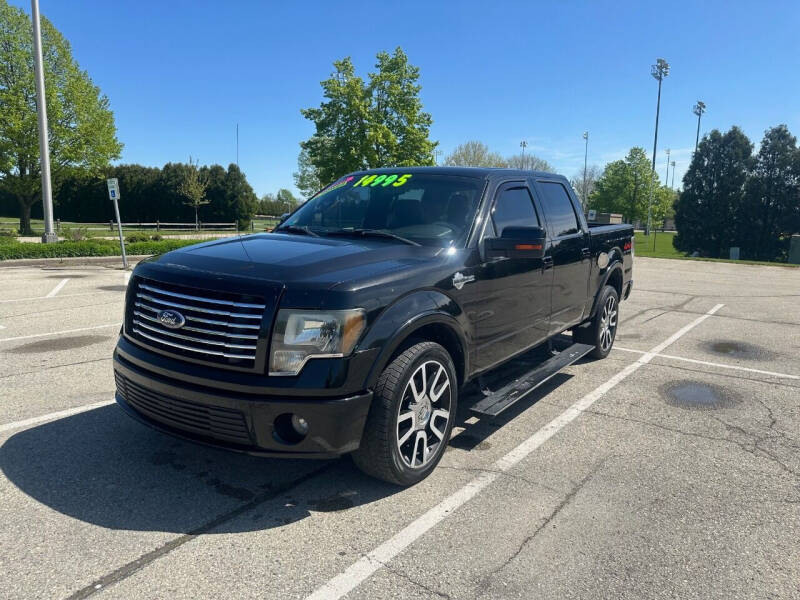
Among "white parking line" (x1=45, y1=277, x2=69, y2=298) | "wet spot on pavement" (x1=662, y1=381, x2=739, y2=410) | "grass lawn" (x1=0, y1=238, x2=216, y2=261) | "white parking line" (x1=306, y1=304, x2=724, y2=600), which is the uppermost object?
"grass lawn" (x1=0, y1=238, x2=216, y2=261)

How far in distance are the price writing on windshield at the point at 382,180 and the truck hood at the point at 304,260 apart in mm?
885

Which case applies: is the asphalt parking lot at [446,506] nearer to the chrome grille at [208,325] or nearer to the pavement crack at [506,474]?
the pavement crack at [506,474]

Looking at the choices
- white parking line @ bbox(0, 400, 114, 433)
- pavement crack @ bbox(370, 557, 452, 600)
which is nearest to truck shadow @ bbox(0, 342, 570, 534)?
white parking line @ bbox(0, 400, 114, 433)

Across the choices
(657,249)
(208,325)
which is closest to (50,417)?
(208,325)

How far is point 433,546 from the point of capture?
9.31 feet

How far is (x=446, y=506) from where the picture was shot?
324cm

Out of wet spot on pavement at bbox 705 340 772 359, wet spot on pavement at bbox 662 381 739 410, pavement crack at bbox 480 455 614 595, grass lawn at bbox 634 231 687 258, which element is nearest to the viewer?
pavement crack at bbox 480 455 614 595

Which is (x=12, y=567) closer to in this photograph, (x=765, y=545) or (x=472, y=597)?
(x=472, y=597)

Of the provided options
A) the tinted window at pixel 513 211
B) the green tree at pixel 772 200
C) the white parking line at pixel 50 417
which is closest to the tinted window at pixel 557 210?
the tinted window at pixel 513 211

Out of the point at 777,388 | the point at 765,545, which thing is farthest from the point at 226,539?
the point at 777,388

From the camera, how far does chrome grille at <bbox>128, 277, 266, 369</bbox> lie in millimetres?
2943

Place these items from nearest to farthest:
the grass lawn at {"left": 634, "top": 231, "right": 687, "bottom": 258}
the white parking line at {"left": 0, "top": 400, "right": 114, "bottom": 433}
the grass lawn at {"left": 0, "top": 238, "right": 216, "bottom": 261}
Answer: the white parking line at {"left": 0, "top": 400, "right": 114, "bottom": 433} → the grass lawn at {"left": 0, "top": 238, "right": 216, "bottom": 261} → the grass lawn at {"left": 634, "top": 231, "right": 687, "bottom": 258}

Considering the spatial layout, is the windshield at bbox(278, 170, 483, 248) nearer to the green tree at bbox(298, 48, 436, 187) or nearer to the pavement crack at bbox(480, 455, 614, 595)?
the pavement crack at bbox(480, 455, 614, 595)

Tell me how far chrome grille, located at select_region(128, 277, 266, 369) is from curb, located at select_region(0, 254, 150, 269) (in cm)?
1501
